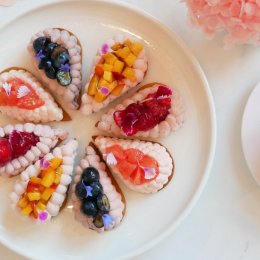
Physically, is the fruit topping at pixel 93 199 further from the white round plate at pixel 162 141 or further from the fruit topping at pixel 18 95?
the fruit topping at pixel 18 95

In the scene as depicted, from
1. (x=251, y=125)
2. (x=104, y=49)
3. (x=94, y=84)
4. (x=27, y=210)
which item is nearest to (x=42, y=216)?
(x=27, y=210)

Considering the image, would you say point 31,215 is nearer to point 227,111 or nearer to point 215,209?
point 215,209

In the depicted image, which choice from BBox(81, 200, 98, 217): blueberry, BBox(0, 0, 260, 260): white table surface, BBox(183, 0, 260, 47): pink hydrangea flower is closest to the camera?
BBox(183, 0, 260, 47): pink hydrangea flower

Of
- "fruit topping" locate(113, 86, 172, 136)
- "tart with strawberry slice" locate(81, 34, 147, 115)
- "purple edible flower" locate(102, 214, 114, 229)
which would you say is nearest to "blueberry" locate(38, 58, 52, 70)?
"tart with strawberry slice" locate(81, 34, 147, 115)

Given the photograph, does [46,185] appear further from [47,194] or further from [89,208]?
[89,208]

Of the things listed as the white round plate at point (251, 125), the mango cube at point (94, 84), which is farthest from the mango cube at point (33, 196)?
the white round plate at point (251, 125)

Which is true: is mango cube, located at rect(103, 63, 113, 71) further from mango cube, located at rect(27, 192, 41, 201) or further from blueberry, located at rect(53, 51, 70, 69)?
mango cube, located at rect(27, 192, 41, 201)

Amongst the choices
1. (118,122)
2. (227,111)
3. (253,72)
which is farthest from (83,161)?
(253,72)
